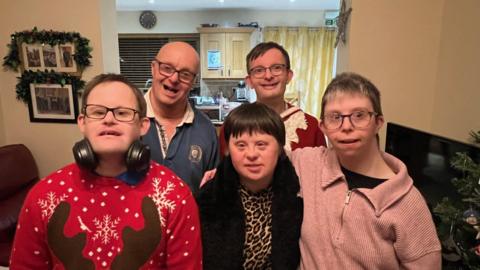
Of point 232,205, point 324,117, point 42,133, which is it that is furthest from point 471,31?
point 42,133

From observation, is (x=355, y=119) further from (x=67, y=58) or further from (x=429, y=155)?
(x=67, y=58)

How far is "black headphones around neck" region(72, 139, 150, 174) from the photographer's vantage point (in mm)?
943

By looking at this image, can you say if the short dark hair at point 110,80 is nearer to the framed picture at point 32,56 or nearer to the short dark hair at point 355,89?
the short dark hair at point 355,89

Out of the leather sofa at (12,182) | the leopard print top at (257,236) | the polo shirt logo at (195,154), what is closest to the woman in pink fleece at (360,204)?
the leopard print top at (257,236)

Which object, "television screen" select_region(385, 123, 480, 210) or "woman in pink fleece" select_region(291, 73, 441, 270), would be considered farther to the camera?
"television screen" select_region(385, 123, 480, 210)

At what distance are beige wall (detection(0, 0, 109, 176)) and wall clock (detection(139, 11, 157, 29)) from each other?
14.8 ft

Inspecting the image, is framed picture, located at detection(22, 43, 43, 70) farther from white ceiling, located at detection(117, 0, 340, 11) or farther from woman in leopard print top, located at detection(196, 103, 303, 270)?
white ceiling, located at detection(117, 0, 340, 11)

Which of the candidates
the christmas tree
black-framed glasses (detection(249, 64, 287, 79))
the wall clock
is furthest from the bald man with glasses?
the wall clock

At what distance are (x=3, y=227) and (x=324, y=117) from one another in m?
2.47

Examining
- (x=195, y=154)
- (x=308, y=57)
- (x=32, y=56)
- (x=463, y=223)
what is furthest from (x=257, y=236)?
(x=308, y=57)

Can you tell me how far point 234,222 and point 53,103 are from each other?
2139mm

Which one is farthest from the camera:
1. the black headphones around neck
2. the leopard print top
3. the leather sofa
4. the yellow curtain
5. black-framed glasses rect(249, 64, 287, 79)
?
the yellow curtain

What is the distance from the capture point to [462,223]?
55.4 inches

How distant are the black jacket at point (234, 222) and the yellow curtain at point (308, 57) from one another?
221 inches
